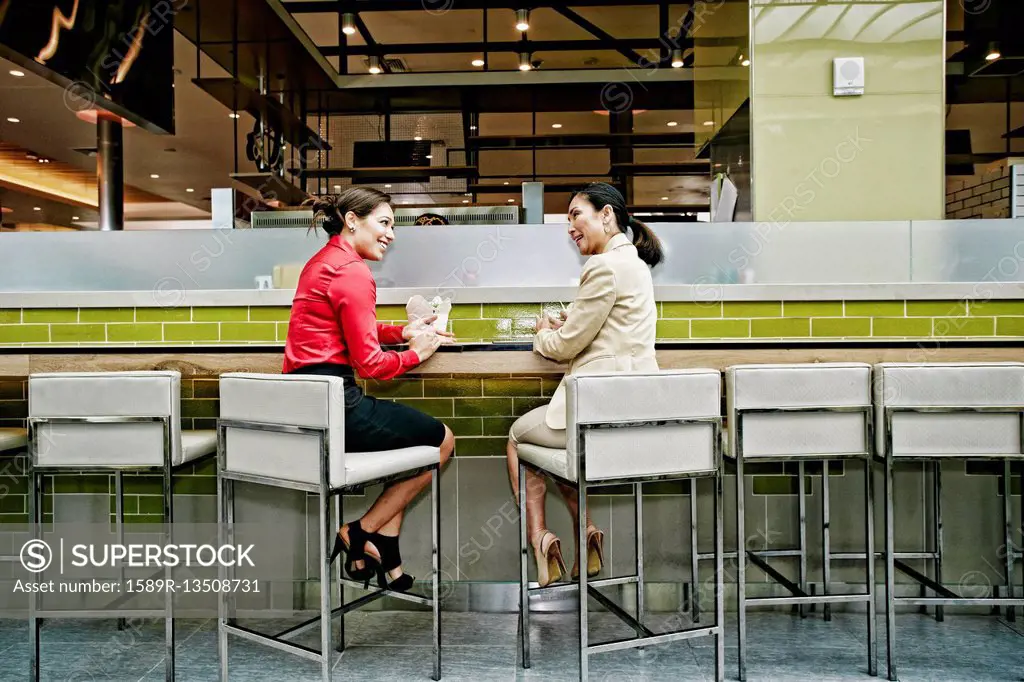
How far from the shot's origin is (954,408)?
6.96 feet

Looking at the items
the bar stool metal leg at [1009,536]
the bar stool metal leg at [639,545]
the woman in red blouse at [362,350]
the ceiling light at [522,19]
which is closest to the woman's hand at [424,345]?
the woman in red blouse at [362,350]

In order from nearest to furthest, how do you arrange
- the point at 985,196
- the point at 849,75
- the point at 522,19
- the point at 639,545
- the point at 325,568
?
the point at 325,568
the point at 639,545
the point at 849,75
the point at 985,196
the point at 522,19

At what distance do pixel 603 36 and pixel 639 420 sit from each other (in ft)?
19.3

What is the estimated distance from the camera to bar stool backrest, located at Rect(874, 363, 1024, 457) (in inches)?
83.6

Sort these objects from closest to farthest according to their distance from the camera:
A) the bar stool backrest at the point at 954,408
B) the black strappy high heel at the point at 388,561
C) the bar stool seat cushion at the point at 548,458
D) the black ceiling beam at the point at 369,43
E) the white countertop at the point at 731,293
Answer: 1. the bar stool seat cushion at the point at 548,458
2. the bar stool backrest at the point at 954,408
3. the black strappy high heel at the point at 388,561
4. the white countertop at the point at 731,293
5. the black ceiling beam at the point at 369,43

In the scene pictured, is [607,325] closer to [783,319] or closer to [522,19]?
[783,319]

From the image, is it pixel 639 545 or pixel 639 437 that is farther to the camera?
pixel 639 545

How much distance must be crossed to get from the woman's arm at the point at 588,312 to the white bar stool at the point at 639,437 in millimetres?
320

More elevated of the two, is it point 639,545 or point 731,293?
point 731,293

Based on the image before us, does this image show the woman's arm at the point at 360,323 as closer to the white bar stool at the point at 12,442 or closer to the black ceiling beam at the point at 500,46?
the white bar stool at the point at 12,442

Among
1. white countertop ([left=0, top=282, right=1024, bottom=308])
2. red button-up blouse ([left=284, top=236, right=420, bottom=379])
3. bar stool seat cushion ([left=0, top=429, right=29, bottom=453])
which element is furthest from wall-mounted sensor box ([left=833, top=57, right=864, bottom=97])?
bar stool seat cushion ([left=0, top=429, right=29, bottom=453])

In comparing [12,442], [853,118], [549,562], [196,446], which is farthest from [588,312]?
[853,118]

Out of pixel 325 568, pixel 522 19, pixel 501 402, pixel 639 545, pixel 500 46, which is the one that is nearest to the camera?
pixel 325 568

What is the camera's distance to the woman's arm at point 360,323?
2.18m
